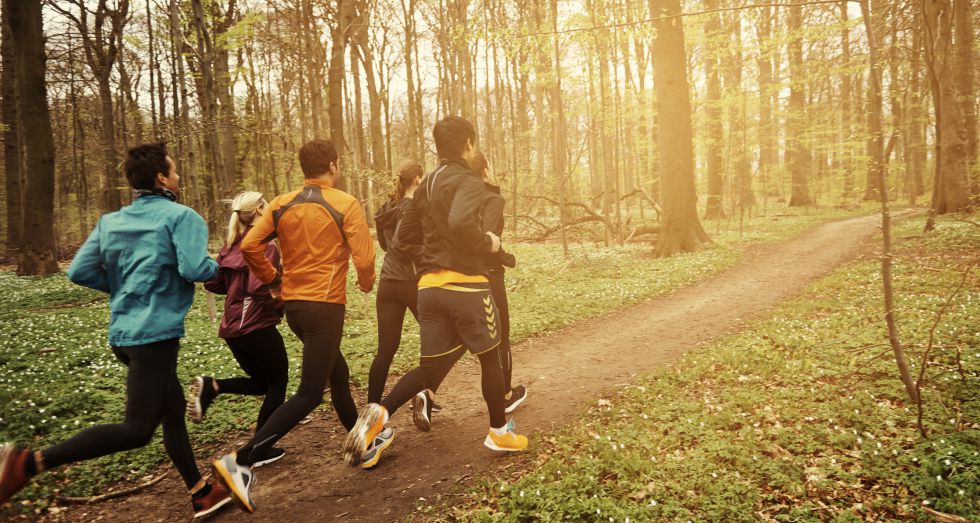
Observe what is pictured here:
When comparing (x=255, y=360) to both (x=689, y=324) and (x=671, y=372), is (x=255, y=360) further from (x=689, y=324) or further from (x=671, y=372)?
(x=689, y=324)

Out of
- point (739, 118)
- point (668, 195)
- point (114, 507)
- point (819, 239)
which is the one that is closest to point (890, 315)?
point (114, 507)

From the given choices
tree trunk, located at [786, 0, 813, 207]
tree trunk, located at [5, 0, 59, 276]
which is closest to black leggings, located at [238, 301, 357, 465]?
tree trunk, located at [5, 0, 59, 276]

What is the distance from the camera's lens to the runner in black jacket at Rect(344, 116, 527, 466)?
11.1ft

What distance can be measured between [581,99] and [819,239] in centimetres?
1514

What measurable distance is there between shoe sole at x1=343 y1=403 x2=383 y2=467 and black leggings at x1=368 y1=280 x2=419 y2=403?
2.71 feet

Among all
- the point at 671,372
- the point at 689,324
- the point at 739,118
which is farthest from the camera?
the point at 739,118

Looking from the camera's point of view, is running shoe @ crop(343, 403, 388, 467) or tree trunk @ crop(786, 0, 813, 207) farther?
tree trunk @ crop(786, 0, 813, 207)

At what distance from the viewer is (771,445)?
387cm

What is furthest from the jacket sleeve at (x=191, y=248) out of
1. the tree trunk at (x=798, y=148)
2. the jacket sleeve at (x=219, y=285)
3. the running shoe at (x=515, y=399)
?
the tree trunk at (x=798, y=148)

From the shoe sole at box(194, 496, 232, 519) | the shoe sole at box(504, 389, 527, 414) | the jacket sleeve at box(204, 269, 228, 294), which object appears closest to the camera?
the shoe sole at box(194, 496, 232, 519)

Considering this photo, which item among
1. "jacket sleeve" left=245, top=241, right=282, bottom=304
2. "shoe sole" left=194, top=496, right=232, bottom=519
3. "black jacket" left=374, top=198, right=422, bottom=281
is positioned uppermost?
"black jacket" left=374, top=198, right=422, bottom=281

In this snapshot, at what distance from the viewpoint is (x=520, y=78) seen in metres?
28.0

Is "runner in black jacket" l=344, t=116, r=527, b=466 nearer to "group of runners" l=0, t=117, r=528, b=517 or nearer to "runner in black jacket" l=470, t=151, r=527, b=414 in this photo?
"group of runners" l=0, t=117, r=528, b=517

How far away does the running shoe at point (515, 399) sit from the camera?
492 cm
